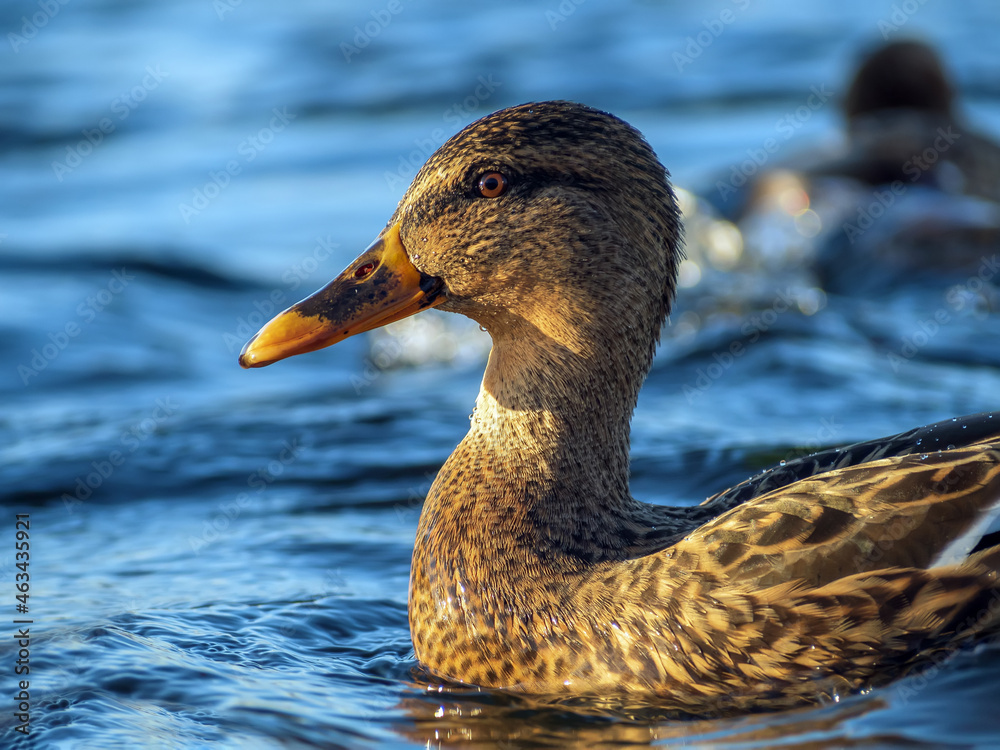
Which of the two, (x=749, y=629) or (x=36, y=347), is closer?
(x=749, y=629)

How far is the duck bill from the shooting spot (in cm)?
419

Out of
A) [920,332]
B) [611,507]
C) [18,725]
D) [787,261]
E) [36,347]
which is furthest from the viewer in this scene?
[787,261]

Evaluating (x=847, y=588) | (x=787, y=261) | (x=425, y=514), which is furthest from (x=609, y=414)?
(x=787, y=261)

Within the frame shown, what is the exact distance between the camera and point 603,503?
171 inches

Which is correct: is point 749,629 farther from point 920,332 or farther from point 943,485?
point 920,332

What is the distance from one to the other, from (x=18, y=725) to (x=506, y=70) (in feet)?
40.6

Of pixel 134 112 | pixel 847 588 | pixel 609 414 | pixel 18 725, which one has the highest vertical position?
pixel 134 112

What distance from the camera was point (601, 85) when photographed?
1495 centimetres

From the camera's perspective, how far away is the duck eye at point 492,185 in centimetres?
422

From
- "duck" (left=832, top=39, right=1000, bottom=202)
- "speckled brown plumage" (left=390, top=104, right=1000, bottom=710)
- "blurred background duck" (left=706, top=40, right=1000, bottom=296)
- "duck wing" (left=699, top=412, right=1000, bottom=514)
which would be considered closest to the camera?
"speckled brown plumage" (left=390, top=104, right=1000, bottom=710)

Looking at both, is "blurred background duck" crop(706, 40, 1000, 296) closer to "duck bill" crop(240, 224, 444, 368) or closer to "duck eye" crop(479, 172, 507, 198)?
"duck eye" crop(479, 172, 507, 198)

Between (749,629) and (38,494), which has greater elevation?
(38,494)

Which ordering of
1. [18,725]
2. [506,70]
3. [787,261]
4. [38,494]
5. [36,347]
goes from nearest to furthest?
[18,725], [38,494], [36,347], [787,261], [506,70]

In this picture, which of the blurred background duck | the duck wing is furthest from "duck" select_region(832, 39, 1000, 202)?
the duck wing
